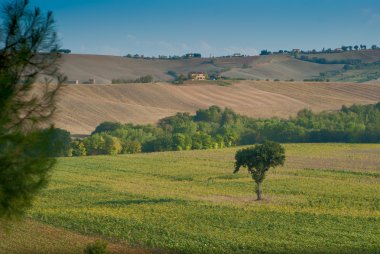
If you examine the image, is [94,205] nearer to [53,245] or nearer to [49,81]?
[53,245]

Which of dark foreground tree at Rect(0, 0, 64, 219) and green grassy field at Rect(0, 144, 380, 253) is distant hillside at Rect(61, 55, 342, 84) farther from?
dark foreground tree at Rect(0, 0, 64, 219)

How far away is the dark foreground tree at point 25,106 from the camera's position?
52.5 feet

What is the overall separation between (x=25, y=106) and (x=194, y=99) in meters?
120


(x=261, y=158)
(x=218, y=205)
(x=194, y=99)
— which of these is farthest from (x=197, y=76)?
(x=218, y=205)

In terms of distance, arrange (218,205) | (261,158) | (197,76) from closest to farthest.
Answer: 1. (218,205)
2. (261,158)
3. (197,76)

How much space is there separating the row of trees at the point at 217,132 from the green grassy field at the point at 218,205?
15.3 metres

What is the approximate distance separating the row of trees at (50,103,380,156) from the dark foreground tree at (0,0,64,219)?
72568mm

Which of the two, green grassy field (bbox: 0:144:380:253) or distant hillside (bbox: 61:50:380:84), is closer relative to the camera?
green grassy field (bbox: 0:144:380:253)

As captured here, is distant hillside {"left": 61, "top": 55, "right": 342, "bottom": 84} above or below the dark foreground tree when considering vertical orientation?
above

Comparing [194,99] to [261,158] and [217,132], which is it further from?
[261,158]

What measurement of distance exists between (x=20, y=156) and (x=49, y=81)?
77.5 inches

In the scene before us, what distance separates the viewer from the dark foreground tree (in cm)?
1599

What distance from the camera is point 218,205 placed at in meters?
46.9

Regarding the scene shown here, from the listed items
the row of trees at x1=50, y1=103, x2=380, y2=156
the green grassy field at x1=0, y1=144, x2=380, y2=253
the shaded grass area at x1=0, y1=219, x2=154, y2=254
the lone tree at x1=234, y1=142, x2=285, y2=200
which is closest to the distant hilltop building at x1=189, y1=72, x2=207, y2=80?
the row of trees at x1=50, y1=103, x2=380, y2=156
